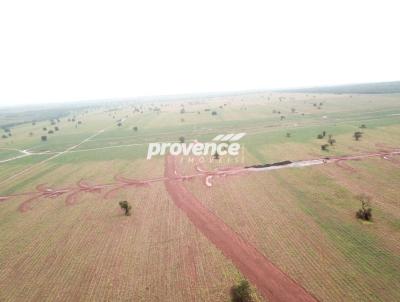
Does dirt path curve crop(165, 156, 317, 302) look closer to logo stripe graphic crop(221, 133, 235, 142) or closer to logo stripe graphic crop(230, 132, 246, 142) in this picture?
logo stripe graphic crop(230, 132, 246, 142)

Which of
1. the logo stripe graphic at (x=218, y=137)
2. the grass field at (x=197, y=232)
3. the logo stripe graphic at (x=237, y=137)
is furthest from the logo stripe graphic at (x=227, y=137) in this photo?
the grass field at (x=197, y=232)

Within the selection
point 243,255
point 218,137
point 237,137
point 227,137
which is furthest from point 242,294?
point 218,137

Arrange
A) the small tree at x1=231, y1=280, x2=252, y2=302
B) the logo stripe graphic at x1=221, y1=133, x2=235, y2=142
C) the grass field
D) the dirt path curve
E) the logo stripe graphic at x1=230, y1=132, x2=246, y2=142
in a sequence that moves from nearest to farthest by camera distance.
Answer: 1. the small tree at x1=231, y1=280, x2=252, y2=302
2. the dirt path curve
3. the grass field
4. the logo stripe graphic at x1=230, y1=132, x2=246, y2=142
5. the logo stripe graphic at x1=221, y1=133, x2=235, y2=142

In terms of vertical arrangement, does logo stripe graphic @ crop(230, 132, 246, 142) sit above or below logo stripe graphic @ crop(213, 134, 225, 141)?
above

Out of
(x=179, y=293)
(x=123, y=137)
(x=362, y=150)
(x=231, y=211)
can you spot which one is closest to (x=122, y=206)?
(x=231, y=211)

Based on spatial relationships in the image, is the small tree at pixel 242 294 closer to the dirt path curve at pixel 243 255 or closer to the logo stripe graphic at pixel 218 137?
the dirt path curve at pixel 243 255

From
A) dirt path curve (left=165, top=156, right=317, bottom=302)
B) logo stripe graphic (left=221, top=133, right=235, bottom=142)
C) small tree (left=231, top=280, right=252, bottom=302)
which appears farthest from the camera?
logo stripe graphic (left=221, top=133, right=235, bottom=142)

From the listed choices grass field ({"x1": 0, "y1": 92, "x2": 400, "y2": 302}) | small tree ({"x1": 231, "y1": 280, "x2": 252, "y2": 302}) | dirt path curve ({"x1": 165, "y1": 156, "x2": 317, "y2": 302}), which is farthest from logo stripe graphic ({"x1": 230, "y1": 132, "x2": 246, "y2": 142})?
small tree ({"x1": 231, "y1": 280, "x2": 252, "y2": 302})

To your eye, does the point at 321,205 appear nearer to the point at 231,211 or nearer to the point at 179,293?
the point at 231,211
